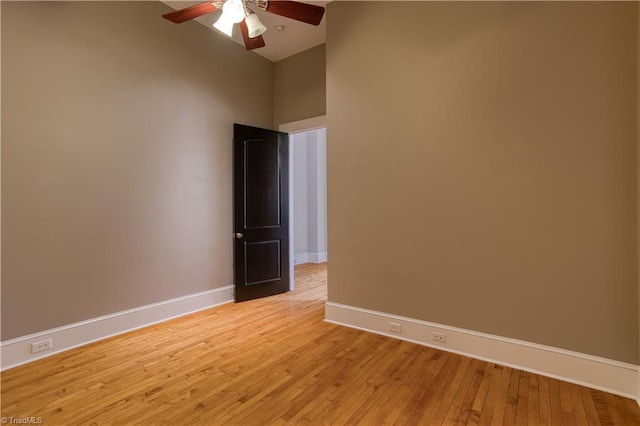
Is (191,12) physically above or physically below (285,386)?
above

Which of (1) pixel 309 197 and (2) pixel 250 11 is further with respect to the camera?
(1) pixel 309 197

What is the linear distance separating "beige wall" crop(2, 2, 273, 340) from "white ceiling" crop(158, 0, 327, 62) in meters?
0.21

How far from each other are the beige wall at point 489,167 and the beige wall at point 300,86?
82 centimetres

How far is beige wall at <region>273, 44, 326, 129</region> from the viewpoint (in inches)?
165

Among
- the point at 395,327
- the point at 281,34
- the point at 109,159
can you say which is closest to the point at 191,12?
the point at 109,159

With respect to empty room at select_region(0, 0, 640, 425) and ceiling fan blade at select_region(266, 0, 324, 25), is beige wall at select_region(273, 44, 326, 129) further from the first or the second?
ceiling fan blade at select_region(266, 0, 324, 25)

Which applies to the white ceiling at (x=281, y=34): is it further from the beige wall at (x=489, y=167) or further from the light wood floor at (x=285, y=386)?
the light wood floor at (x=285, y=386)

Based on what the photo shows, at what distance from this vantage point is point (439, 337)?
2.72 m

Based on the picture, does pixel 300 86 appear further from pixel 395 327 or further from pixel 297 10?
pixel 395 327

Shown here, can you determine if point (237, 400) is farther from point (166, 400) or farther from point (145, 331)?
point (145, 331)

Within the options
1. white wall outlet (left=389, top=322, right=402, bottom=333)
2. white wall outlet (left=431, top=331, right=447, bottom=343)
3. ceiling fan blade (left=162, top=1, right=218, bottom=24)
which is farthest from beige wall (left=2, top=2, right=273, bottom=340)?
white wall outlet (left=431, top=331, right=447, bottom=343)

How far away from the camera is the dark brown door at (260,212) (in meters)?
4.10

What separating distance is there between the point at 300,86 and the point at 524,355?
4.03m

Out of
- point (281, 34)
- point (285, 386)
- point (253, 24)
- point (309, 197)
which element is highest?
point (281, 34)
